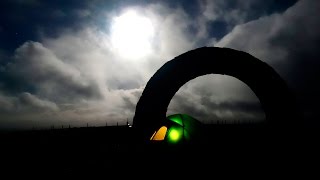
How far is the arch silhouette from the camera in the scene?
892cm

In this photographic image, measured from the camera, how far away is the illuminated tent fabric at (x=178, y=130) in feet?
25.6

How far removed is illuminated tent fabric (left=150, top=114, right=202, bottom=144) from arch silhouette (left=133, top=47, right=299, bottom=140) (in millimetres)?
432

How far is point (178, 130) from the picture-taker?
7.96 meters

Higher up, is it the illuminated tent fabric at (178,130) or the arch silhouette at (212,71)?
the arch silhouette at (212,71)

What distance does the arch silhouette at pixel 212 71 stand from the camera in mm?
8922

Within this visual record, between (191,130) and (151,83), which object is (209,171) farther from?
(151,83)

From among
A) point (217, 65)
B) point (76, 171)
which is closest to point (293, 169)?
point (217, 65)

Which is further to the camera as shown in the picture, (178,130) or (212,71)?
(212,71)

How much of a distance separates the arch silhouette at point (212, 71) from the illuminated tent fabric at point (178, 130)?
0.43 meters

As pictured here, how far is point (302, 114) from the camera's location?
880 cm

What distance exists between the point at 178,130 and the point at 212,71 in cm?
331

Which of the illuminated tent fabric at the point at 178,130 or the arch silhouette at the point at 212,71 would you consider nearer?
the illuminated tent fabric at the point at 178,130

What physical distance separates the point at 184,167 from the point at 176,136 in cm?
112

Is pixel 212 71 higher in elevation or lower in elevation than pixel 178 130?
higher
